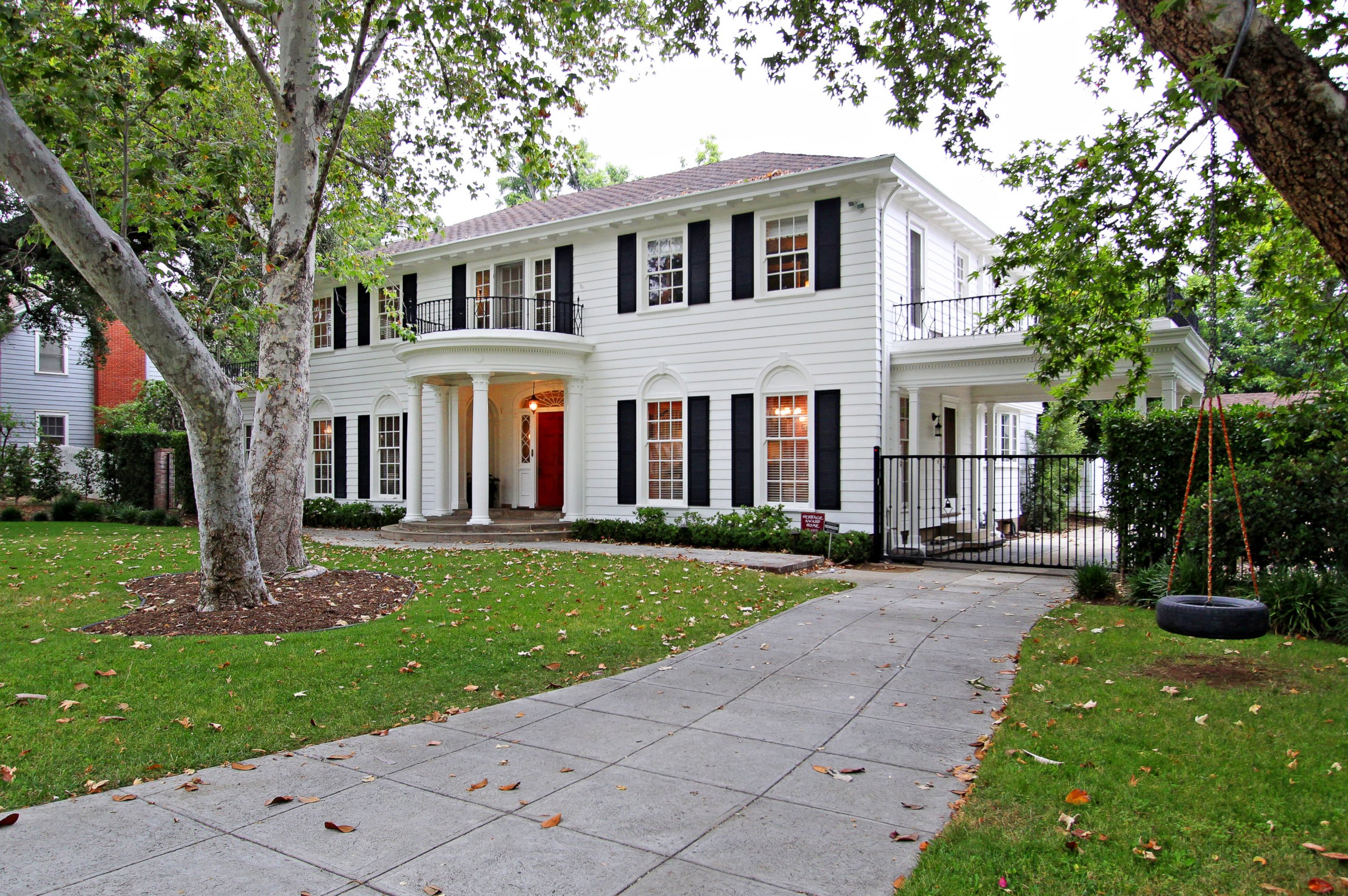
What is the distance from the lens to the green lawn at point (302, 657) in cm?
435

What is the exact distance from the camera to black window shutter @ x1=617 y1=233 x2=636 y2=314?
53.9ft

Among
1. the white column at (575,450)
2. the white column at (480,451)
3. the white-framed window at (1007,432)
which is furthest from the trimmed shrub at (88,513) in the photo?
the white-framed window at (1007,432)

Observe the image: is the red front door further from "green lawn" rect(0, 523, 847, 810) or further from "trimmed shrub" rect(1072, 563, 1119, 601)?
"trimmed shrub" rect(1072, 563, 1119, 601)

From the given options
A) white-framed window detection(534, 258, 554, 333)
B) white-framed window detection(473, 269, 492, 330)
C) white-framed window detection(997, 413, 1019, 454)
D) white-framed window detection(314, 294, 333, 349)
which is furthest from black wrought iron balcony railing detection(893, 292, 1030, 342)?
white-framed window detection(314, 294, 333, 349)

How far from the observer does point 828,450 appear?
46.8 feet

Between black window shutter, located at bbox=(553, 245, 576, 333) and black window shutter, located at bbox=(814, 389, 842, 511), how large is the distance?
19.0 feet

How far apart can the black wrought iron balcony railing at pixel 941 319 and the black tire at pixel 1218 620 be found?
9.83 metres

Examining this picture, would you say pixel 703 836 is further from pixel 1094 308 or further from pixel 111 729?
pixel 1094 308

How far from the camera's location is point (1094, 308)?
302 inches

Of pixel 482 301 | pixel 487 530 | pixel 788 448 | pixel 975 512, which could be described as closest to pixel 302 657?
pixel 788 448

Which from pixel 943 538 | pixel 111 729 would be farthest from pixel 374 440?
pixel 111 729

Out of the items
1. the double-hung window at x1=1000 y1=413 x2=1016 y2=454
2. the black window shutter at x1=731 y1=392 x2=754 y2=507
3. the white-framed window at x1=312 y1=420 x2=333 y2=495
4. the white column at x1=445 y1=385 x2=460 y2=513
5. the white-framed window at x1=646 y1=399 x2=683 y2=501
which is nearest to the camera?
the black window shutter at x1=731 y1=392 x2=754 y2=507

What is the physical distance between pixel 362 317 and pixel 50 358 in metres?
14.7

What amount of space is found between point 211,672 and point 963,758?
5.00 meters
